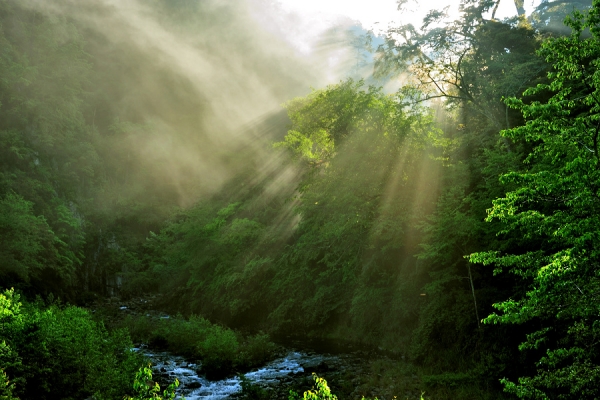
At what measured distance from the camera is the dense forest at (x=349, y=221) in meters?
6.45

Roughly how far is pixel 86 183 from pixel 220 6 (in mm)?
60758

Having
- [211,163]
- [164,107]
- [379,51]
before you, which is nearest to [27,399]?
[379,51]

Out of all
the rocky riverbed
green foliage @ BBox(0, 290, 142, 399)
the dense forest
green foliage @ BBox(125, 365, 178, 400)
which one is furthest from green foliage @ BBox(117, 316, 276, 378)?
green foliage @ BBox(125, 365, 178, 400)

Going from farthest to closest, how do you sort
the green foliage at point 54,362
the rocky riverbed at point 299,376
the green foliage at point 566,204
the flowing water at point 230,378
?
the flowing water at point 230,378
the rocky riverbed at point 299,376
the green foliage at point 54,362
the green foliage at point 566,204

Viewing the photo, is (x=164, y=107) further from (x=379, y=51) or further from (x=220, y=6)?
(x=379, y=51)

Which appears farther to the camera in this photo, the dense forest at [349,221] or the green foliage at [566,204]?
the dense forest at [349,221]

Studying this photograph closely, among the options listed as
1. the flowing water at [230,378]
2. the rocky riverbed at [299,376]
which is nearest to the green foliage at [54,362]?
the flowing water at [230,378]

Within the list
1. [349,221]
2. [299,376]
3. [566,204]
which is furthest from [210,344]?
[566,204]

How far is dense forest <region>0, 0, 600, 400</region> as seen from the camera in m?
6.45

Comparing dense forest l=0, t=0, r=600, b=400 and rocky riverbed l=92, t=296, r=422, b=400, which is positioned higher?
dense forest l=0, t=0, r=600, b=400

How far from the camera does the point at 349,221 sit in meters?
18.6

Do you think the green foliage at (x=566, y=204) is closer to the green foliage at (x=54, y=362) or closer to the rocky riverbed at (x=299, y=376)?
the rocky riverbed at (x=299, y=376)

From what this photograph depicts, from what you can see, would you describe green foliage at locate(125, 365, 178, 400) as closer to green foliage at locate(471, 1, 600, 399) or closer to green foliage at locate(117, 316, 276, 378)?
green foliage at locate(471, 1, 600, 399)

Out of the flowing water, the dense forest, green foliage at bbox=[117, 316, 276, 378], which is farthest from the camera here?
green foliage at bbox=[117, 316, 276, 378]
